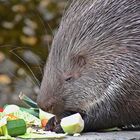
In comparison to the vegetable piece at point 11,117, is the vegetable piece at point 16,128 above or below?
below

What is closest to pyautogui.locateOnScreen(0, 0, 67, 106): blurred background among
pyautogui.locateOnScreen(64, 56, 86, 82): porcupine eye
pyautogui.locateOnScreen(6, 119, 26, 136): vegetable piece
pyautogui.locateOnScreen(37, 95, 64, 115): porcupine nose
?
pyautogui.locateOnScreen(64, 56, 86, 82): porcupine eye

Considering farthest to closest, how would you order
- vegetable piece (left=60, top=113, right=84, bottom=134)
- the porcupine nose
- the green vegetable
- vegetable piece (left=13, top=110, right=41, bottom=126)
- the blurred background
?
the blurred background
vegetable piece (left=13, top=110, right=41, bottom=126)
the porcupine nose
vegetable piece (left=60, top=113, right=84, bottom=134)
the green vegetable

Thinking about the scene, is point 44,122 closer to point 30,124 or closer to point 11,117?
point 30,124

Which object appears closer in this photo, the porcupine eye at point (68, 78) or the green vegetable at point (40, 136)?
the green vegetable at point (40, 136)

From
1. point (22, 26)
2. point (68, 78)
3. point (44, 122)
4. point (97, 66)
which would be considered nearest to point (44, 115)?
point (44, 122)

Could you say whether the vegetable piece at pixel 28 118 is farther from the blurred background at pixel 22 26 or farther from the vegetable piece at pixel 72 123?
the blurred background at pixel 22 26

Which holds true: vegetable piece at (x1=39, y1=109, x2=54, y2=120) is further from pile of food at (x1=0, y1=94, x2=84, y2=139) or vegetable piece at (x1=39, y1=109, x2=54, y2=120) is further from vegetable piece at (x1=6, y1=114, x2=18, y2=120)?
vegetable piece at (x1=6, y1=114, x2=18, y2=120)

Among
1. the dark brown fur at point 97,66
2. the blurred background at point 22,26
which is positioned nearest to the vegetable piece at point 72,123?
the dark brown fur at point 97,66
